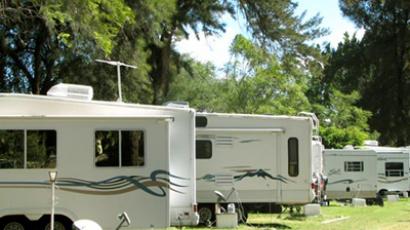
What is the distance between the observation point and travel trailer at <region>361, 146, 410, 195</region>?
108 feet

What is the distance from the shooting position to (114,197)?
39.4 feet

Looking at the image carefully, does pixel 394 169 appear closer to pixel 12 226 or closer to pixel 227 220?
pixel 227 220

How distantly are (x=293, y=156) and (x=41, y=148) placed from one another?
6685mm

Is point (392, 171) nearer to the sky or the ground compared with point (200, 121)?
nearer to the ground

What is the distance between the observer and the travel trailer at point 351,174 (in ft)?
94.6

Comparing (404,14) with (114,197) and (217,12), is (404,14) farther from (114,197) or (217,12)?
(114,197)

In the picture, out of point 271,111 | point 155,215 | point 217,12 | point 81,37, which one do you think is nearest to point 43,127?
point 155,215

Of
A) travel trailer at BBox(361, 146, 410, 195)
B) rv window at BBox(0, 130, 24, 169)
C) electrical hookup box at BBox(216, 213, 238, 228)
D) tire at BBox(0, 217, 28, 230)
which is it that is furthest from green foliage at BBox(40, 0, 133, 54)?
travel trailer at BBox(361, 146, 410, 195)

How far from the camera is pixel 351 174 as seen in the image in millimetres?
28922

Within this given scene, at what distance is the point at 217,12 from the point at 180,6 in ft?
5.17

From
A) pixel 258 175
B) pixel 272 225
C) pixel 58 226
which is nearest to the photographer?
pixel 58 226

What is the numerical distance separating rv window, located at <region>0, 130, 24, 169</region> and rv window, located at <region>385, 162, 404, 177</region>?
24.1 m

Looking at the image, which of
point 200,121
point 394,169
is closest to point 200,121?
point 200,121

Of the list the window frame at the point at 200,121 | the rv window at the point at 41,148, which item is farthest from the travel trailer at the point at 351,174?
the rv window at the point at 41,148
